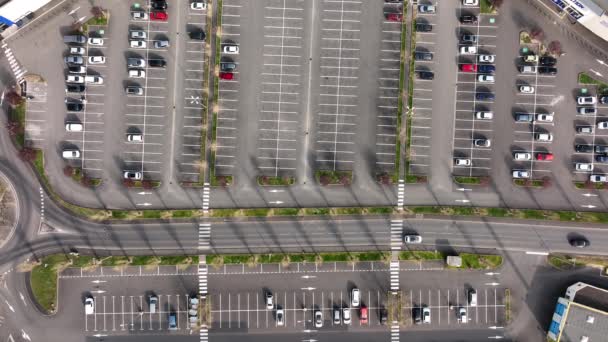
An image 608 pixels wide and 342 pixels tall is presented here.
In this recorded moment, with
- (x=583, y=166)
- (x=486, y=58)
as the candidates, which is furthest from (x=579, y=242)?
(x=486, y=58)

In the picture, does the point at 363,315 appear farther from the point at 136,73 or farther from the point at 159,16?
the point at 159,16

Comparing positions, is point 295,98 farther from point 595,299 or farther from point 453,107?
point 595,299

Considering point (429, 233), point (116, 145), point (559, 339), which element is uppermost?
point (116, 145)

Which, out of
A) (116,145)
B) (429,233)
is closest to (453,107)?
(429,233)

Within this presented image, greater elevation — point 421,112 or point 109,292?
point 421,112

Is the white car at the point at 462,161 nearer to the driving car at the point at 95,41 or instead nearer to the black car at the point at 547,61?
the black car at the point at 547,61
